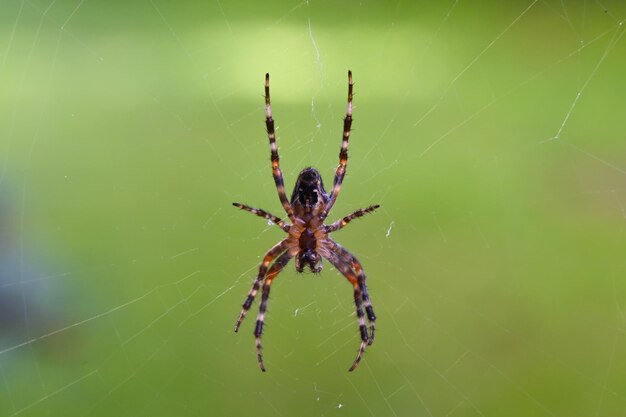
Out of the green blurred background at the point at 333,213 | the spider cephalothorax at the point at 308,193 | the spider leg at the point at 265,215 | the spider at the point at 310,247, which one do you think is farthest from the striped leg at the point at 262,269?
the green blurred background at the point at 333,213

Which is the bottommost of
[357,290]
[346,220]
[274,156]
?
[357,290]

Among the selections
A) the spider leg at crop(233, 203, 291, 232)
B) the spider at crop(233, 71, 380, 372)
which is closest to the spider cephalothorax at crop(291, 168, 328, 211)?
the spider at crop(233, 71, 380, 372)

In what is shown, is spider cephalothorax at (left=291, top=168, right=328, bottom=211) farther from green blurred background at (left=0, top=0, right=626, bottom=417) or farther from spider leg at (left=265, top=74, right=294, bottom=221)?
green blurred background at (left=0, top=0, right=626, bottom=417)

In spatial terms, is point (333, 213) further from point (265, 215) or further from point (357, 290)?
point (265, 215)

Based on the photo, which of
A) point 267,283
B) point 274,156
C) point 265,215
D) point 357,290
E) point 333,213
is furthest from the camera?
point 333,213

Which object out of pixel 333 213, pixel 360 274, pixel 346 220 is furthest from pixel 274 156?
pixel 333 213

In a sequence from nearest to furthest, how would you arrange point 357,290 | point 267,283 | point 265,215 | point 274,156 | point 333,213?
point 265,215 → point 274,156 → point 357,290 → point 267,283 → point 333,213

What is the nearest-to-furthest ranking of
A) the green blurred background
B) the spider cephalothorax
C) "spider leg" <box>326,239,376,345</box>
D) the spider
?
the spider cephalothorax
the spider
"spider leg" <box>326,239,376,345</box>
the green blurred background

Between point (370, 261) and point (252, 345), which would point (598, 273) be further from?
point (252, 345)
